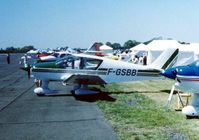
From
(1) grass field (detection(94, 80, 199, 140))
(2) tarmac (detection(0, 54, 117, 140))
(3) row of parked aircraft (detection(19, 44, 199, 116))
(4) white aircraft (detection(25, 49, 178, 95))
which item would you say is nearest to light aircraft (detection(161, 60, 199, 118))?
(1) grass field (detection(94, 80, 199, 140))

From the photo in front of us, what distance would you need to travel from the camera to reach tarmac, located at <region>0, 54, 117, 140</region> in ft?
25.4

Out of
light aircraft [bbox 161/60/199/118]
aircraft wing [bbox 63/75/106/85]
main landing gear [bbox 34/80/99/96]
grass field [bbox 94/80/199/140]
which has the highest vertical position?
light aircraft [bbox 161/60/199/118]

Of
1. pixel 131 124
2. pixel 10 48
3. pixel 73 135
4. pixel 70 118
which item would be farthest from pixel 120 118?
pixel 10 48

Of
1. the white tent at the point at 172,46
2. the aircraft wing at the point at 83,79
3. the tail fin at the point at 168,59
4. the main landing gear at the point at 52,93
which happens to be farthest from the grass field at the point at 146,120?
the white tent at the point at 172,46

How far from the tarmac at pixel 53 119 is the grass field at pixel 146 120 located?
1.13ft

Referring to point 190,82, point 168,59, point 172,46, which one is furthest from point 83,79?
point 172,46

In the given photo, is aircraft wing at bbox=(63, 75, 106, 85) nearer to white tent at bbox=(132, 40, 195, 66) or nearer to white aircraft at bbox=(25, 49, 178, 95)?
white aircraft at bbox=(25, 49, 178, 95)

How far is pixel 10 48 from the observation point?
18088 centimetres

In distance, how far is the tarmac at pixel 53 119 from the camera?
7746 mm

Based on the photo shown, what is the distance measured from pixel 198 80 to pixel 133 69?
624 cm

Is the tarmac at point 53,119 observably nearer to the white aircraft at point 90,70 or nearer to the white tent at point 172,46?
the white aircraft at point 90,70

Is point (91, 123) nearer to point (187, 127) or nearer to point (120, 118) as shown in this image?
point (120, 118)

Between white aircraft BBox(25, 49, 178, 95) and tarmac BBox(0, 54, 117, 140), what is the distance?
923 millimetres

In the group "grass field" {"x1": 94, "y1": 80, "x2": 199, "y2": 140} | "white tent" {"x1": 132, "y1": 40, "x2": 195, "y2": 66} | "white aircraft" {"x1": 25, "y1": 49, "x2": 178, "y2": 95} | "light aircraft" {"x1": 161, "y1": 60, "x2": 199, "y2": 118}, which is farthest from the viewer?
"white tent" {"x1": 132, "y1": 40, "x2": 195, "y2": 66}
